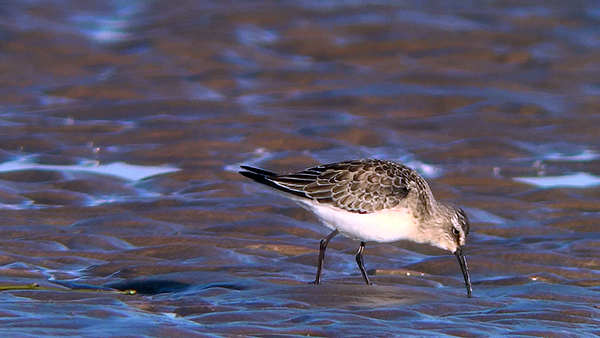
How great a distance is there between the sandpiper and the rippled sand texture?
409mm

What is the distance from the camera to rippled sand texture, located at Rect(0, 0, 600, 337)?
7.45m

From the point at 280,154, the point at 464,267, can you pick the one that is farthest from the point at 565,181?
the point at 464,267

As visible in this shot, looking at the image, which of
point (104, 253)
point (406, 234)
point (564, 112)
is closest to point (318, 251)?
point (406, 234)

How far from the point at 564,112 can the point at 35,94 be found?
24.9ft

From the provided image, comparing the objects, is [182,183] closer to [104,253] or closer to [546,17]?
[104,253]

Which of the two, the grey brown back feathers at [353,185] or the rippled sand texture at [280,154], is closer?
the rippled sand texture at [280,154]

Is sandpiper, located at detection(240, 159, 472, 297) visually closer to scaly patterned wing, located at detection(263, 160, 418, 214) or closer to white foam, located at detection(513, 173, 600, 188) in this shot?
scaly patterned wing, located at detection(263, 160, 418, 214)

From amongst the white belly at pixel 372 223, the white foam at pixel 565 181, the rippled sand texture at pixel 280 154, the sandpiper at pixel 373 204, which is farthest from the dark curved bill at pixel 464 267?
the white foam at pixel 565 181

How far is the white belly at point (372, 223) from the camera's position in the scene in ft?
27.8

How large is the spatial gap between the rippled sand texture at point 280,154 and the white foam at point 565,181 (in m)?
0.06

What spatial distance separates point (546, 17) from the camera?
59.5 feet

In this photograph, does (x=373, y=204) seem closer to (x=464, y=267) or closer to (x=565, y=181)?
(x=464, y=267)

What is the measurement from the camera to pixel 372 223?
8.47m

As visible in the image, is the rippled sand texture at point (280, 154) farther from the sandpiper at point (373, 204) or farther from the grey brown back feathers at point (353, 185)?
the grey brown back feathers at point (353, 185)
